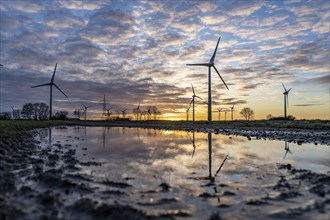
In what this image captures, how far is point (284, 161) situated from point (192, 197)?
10.7 m

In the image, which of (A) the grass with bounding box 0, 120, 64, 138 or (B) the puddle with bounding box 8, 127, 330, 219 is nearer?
(B) the puddle with bounding box 8, 127, 330, 219

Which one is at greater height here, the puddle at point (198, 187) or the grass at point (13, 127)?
the grass at point (13, 127)

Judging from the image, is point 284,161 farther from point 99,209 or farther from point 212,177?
point 99,209

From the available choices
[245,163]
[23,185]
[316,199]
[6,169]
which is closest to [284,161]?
[245,163]

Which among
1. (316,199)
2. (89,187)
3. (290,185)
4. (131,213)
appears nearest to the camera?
(131,213)

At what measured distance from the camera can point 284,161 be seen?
A: 16.9m

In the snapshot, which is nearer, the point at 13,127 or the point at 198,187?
the point at 198,187

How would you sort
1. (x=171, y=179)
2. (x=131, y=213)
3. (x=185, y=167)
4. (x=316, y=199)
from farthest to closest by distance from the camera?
(x=185, y=167) → (x=171, y=179) → (x=316, y=199) → (x=131, y=213)

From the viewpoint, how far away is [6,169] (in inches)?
494

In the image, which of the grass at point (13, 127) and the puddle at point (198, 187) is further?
the grass at point (13, 127)

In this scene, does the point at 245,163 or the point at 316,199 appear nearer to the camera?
the point at 316,199

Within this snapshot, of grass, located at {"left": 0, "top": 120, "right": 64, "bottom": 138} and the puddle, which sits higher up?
grass, located at {"left": 0, "top": 120, "right": 64, "bottom": 138}

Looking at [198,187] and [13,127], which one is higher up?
[13,127]

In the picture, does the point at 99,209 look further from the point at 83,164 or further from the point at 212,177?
the point at 83,164
